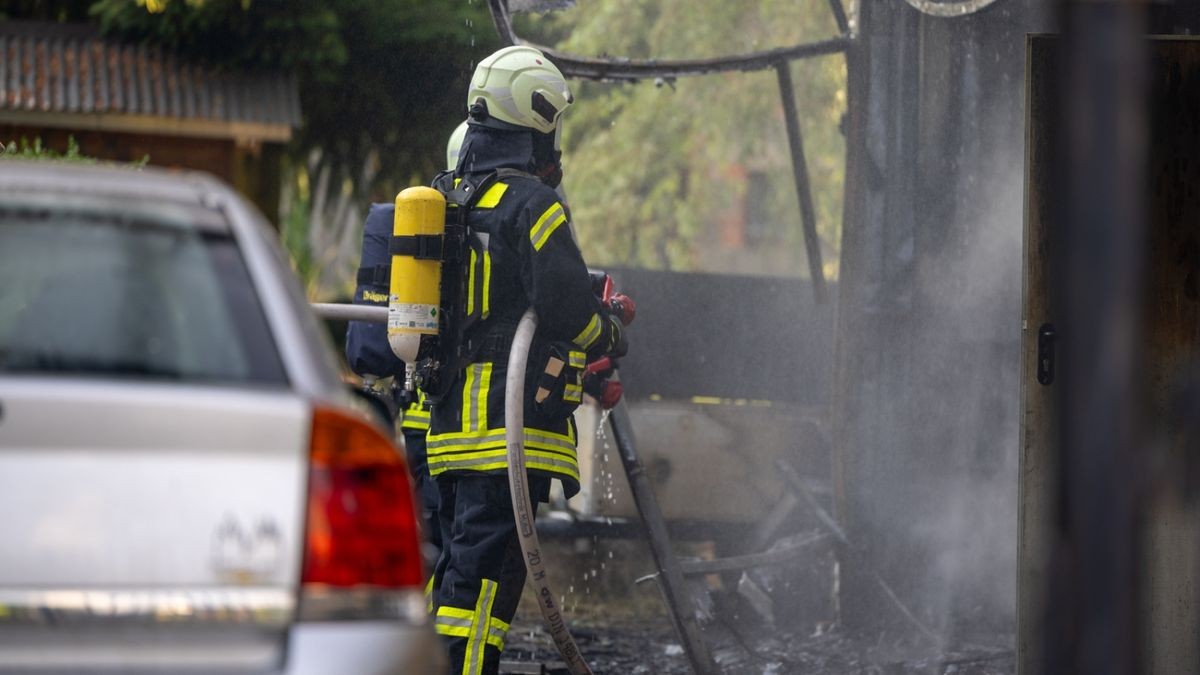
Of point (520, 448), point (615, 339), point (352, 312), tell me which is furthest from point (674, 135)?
point (520, 448)

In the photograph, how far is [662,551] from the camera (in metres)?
5.97

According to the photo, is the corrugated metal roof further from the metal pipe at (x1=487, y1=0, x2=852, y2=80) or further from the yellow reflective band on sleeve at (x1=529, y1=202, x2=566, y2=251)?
the yellow reflective band on sleeve at (x1=529, y1=202, x2=566, y2=251)

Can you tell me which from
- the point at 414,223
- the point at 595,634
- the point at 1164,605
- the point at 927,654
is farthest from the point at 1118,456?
the point at 595,634

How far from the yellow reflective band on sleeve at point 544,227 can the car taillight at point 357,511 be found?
233cm

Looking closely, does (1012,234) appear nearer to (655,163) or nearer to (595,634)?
(595,634)

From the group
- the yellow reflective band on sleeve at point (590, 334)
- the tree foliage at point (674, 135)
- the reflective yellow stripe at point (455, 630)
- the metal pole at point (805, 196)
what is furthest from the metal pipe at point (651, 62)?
the tree foliage at point (674, 135)

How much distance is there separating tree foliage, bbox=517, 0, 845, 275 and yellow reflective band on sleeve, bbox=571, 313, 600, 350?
5847mm

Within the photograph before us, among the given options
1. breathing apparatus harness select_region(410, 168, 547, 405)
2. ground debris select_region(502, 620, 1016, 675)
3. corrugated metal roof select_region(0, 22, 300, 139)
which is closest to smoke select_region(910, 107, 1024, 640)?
ground debris select_region(502, 620, 1016, 675)

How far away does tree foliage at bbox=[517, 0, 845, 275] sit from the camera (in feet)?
40.8

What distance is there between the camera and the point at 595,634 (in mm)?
7086

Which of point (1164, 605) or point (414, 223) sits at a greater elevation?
point (414, 223)

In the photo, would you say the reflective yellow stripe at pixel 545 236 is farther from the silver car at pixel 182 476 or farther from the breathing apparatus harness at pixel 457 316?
the silver car at pixel 182 476

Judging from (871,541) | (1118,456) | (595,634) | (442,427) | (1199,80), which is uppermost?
(1199,80)

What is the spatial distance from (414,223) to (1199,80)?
6.91 ft
